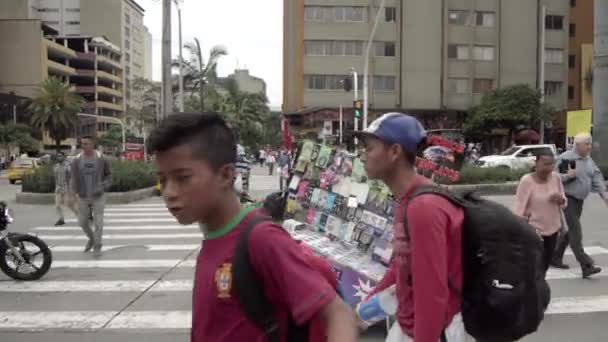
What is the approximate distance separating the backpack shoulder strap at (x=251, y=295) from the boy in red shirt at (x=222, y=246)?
2 centimetres

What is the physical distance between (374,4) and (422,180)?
5326cm

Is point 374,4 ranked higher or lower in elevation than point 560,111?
higher

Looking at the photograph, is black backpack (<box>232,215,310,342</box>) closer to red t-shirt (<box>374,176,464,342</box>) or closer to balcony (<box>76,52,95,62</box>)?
red t-shirt (<box>374,176,464,342</box>)

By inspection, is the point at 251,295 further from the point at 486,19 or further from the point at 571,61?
the point at 571,61

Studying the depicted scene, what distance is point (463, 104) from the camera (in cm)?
5603

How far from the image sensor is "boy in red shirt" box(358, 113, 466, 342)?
242 cm

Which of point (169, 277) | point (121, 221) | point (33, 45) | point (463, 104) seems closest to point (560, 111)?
point (463, 104)

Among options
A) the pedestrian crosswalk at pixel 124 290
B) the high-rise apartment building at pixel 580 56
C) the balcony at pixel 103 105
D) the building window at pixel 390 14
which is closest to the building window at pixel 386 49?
the building window at pixel 390 14

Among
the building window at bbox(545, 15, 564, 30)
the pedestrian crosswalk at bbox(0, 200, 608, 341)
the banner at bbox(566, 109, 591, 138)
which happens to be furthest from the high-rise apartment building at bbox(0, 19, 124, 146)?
the pedestrian crosswalk at bbox(0, 200, 608, 341)

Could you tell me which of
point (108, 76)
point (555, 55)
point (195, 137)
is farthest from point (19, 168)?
point (108, 76)

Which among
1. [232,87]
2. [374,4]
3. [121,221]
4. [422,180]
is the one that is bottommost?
[121,221]

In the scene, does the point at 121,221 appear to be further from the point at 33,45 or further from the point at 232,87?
the point at 33,45

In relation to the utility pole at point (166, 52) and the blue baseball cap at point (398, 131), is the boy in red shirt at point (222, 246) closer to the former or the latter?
the blue baseball cap at point (398, 131)

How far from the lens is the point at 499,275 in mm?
2354
